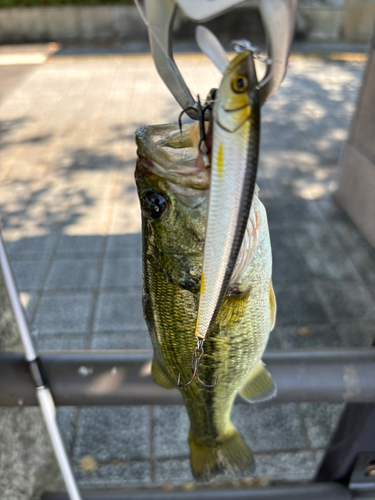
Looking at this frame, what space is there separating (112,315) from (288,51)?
331 cm

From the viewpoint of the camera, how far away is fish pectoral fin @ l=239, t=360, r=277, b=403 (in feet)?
3.81

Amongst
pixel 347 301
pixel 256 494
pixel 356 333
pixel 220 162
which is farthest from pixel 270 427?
pixel 220 162

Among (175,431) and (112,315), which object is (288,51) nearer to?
(175,431)

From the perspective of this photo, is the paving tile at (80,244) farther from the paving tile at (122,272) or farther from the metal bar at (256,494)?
the metal bar at (256,494)

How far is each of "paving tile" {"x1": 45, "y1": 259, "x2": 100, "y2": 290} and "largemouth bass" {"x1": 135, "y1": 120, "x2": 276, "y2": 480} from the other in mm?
2907

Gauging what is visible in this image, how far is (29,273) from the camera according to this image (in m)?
4.00

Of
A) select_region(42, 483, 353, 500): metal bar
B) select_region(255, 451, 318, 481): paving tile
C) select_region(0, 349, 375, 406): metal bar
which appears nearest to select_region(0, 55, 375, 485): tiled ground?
select_region(255, 451, 318, 481): paving tile

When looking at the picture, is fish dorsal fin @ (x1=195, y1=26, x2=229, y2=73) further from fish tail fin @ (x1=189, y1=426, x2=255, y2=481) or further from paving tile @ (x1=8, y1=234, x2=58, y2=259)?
paving tile @ (x1=8, y1=234, x2=58, y2=259)

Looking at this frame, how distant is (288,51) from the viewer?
49cm

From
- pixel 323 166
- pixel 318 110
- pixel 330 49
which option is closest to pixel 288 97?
pixel 318 110

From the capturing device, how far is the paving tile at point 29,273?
3870mm

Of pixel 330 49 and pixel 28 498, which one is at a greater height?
pixel 330 49

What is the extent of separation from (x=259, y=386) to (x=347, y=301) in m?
2.82

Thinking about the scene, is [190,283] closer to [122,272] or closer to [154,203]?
[154,203]
